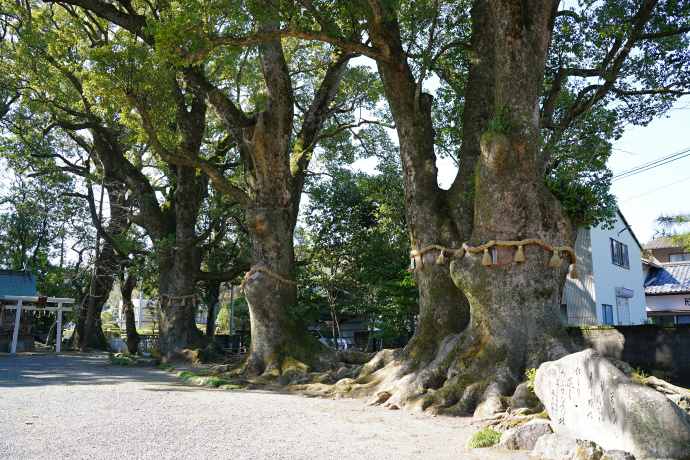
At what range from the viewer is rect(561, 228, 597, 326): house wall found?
19.1 meters

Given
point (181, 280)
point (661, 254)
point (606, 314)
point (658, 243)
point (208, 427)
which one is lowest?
point (208, 427)

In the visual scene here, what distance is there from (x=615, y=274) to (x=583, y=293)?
259cm

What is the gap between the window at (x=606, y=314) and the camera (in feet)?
64.1

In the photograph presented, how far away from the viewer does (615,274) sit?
68.6 ft

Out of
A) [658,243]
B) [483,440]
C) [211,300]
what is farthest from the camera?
[658,243]

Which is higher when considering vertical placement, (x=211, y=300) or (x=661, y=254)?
(x=661, y=254)

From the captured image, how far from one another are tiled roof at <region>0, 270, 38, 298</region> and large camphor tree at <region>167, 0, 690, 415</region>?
53.9 ft

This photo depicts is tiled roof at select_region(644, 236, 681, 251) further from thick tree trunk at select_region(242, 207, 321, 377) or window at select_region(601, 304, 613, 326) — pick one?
thick tree trunk at select_region(242, 207, 321, 377)

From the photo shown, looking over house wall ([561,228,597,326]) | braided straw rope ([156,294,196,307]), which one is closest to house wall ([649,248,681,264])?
house wall ([561,228,597,326])

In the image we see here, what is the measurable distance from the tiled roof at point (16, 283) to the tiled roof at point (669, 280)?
2723 centimetres

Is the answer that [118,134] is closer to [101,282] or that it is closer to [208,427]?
[101,282]

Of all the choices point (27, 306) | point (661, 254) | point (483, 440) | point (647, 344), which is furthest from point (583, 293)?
point (27, 306)

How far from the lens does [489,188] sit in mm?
7848

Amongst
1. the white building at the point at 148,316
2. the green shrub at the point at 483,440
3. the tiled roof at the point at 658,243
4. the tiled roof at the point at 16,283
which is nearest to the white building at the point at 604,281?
the tiled roof at the point at 658,243
